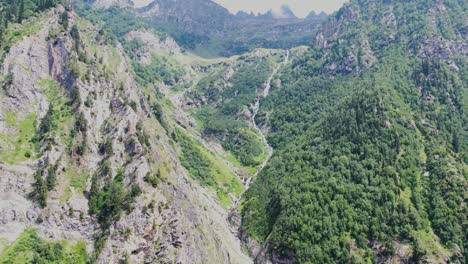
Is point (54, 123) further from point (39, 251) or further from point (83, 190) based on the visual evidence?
point (39, 251)

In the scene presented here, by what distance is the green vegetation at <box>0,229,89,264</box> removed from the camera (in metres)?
144

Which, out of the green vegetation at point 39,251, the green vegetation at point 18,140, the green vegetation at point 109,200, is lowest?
the green vegetation at point 39,251

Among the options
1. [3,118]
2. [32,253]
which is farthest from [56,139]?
[32,253]

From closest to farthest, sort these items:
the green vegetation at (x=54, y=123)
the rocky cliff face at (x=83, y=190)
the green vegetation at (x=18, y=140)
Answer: the rocky cliff face at (x=83, y=190) → the green vegetation at (x=18, y=140) → the green vegetation at (x=54, y=123)

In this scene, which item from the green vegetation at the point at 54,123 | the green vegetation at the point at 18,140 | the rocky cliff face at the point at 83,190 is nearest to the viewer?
the rocky cliff face at the point at 83,190

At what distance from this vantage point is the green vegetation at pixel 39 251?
143625mm

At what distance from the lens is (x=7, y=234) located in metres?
150

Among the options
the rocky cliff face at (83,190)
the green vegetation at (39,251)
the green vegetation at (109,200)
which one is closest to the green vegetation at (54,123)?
the rocky cliff face at (83,190)

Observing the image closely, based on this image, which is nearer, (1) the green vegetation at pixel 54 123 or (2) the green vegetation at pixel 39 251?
(2) the green vegetation at pixel 39 251

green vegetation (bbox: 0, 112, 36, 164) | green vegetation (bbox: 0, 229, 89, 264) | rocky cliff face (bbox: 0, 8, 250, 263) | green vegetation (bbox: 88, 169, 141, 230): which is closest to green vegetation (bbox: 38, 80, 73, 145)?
rocky cliff face (bbox: 0, 8, 250, 263)

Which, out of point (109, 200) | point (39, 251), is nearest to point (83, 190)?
point (109, 200)

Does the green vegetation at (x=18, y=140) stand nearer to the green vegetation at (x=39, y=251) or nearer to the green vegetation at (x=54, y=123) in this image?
the green vegetation at (x=54, y=123)

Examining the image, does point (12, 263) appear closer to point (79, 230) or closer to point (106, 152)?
point (79, 230)

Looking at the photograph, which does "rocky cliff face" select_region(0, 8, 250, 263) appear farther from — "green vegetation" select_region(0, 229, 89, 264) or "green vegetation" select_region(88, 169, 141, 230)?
"green vegetation" select_region(0, 229, 89, 264)
